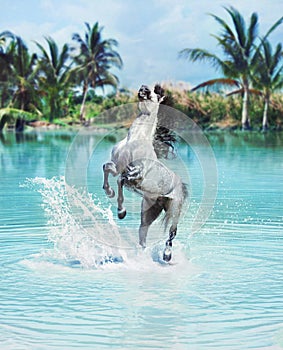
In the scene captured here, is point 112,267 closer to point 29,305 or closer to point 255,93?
point 29,305

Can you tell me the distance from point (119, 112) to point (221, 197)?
198 inches

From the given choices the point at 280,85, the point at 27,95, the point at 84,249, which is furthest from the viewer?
the point at 27,95

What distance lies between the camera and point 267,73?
42.0m

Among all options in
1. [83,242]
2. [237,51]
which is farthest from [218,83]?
[83,242]

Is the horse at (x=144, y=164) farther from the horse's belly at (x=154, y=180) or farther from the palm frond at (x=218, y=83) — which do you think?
the palm frond at (x=218, y=83)

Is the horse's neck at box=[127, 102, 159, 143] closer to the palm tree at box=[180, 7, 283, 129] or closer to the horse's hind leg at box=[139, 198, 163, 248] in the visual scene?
the horse's hind leg at box=[139, 198, 163, 248]

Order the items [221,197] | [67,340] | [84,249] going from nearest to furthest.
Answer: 1. [67,340]
2. [84,249]
3. [221,197]

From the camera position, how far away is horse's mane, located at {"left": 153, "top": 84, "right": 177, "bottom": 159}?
6172 mm

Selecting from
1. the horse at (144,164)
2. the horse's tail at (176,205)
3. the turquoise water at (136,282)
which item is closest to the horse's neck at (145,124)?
the horse at (144,164)

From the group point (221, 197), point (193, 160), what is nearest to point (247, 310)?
point (221, 197)

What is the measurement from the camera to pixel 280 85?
138ft

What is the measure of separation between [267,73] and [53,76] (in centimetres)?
1320

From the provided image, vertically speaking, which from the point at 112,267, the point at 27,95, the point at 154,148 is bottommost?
the point at 27,95

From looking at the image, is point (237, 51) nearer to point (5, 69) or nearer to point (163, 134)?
point (5, 69)
